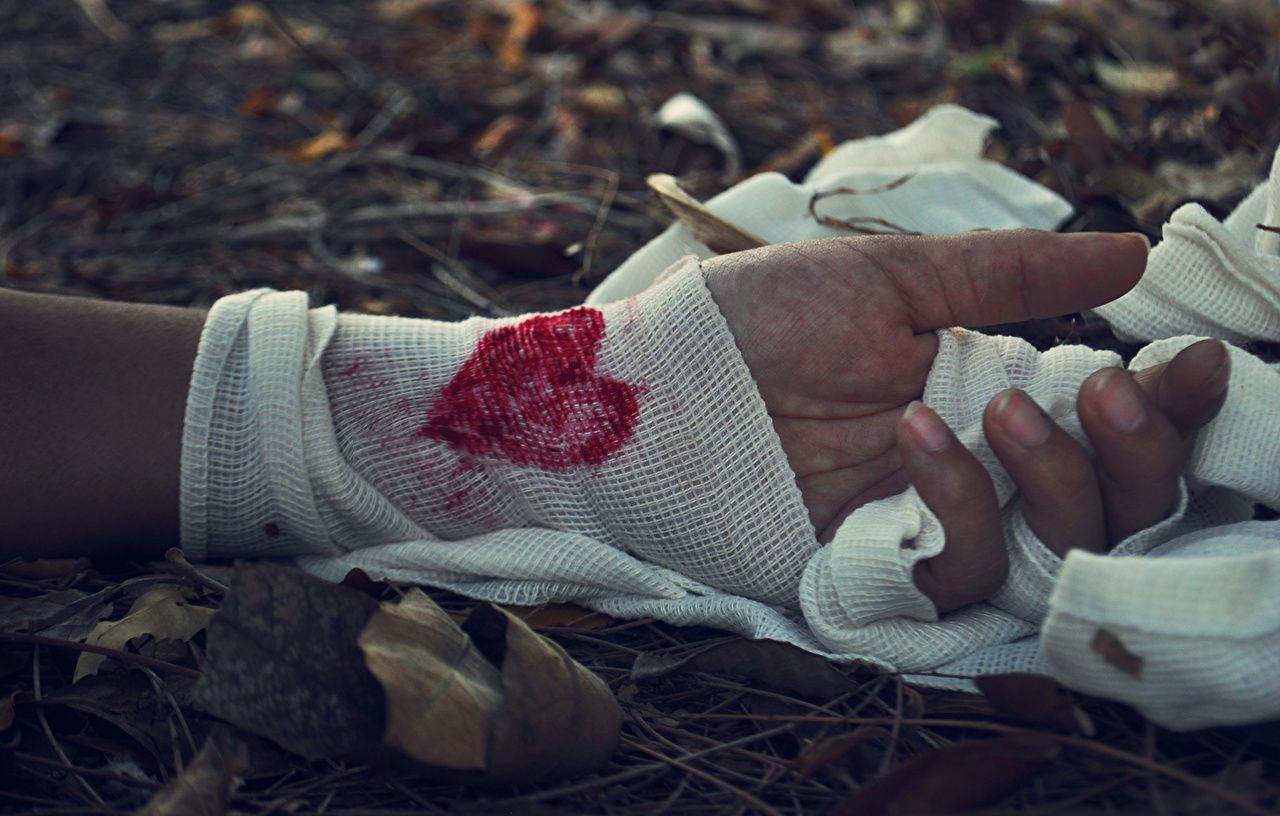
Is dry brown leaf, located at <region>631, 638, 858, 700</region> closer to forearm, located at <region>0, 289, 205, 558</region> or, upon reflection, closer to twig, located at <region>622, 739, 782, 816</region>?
twig, located at <region>622, 739, 782, 816</region>

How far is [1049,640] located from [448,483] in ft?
2.15

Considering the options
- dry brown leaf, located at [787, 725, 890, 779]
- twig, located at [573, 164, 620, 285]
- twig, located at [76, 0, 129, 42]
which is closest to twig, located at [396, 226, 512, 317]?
twig, located at [573, 164, 620, 285]

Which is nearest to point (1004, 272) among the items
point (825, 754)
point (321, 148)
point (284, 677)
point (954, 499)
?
point (954, 499)

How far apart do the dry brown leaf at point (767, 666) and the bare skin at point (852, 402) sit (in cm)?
14

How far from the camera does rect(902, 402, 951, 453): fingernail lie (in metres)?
1.02

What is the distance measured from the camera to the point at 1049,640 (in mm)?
882

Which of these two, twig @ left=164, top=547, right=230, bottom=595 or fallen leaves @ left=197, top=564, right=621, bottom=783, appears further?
→ twig @ left=164, top=547, right=230, bottom=595

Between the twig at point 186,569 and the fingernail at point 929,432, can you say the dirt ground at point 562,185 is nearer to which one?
the twig at point 186,569

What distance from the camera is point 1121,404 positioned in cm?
97

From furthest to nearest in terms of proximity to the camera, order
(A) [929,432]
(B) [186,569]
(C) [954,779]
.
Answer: (B) [186,569] → (A) [929,432] → (C) [954,779]

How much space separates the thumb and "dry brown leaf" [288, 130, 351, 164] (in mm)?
1528

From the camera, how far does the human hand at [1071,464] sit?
0.98 meters

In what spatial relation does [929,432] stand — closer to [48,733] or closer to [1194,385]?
[1194,385]

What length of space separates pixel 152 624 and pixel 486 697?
41 centimetres
